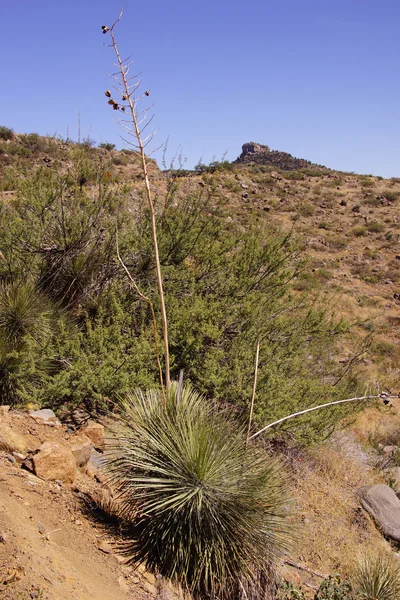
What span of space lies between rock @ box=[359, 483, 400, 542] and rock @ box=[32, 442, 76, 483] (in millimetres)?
4828

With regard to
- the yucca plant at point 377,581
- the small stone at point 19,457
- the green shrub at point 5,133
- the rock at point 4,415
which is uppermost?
the green shrub at point 5,133

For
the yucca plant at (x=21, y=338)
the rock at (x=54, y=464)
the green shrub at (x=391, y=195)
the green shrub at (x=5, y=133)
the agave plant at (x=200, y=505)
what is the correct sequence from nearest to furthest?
1. the agave plant at (x=200, y=505)
2. the rock at (x=54, y=464)
3. the yucca plant at (x=21, y=338)
4. the green shrub at (x=5, y=133)
5. the green shrub at (x=391, y=195)

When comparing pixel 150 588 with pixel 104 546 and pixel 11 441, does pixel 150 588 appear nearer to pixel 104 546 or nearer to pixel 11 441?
pixel 104 546

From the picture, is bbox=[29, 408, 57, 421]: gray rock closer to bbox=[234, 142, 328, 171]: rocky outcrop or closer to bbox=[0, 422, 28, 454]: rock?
bbox=[0, 422, 28, 454]: rock

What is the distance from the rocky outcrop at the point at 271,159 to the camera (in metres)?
51.4

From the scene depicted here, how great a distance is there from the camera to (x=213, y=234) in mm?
8547

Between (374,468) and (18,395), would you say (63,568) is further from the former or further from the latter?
(374,468)

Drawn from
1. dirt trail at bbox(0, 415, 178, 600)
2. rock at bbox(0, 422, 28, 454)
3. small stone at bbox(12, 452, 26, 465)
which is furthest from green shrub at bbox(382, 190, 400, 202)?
small stone at bbox(12, 452, 26, 465)

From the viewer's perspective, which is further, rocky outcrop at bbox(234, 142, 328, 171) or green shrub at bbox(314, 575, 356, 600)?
rocky outcrop at bbox(234, 142, 328, 171)

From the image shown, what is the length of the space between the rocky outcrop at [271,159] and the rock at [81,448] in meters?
46.7

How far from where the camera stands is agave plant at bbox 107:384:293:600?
3.23 meters

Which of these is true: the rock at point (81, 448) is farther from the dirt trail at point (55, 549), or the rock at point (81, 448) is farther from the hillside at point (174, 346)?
the dirt trail at point (55, 549)

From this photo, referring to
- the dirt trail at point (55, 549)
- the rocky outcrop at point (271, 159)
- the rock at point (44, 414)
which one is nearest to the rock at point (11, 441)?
the dirt trail at point (55, 549)

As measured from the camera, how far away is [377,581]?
455 cm
